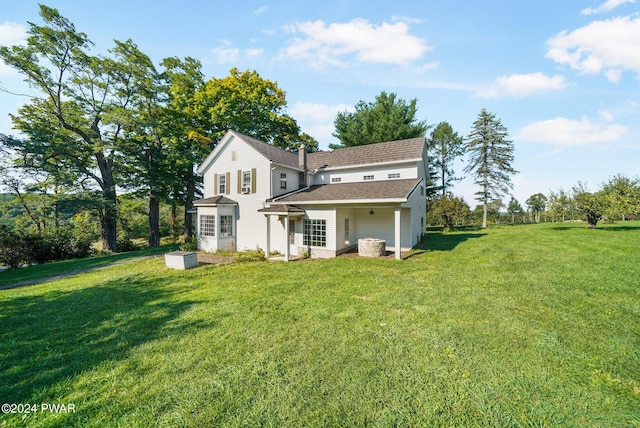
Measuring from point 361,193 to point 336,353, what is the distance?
913 cm

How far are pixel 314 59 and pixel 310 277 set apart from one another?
10.8m

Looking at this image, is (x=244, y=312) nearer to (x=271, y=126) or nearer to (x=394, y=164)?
(x=394, y=164)

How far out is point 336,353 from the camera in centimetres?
382

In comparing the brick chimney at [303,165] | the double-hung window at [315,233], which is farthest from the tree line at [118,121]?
the double-hung window at [315,233]

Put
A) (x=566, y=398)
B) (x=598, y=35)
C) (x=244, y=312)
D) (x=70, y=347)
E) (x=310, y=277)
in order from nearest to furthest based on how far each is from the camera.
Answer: (x=566, y=398)
(x=70, y=347)
(x=244, y=312)
(x=310, y=277)
(x=598, y=35)

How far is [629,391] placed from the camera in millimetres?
2971

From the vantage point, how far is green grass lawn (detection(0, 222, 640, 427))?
2.76 metres

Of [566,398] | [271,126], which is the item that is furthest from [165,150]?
[566,398]

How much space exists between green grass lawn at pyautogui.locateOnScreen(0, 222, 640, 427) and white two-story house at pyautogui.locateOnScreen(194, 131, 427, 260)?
5.28 meters

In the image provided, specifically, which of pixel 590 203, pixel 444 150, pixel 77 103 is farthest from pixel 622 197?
pixel 77 103

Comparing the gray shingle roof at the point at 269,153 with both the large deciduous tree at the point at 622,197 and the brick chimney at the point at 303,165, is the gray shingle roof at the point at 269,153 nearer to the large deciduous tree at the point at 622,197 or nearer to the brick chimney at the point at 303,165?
the brick chimney at the point at 303,165

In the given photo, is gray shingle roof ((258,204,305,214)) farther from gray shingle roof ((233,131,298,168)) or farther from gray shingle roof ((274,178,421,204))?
gray shingle roof ((233,131,298,168))

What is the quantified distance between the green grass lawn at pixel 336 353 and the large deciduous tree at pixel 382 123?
22.1 metres

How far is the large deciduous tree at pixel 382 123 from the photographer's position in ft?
87.1
